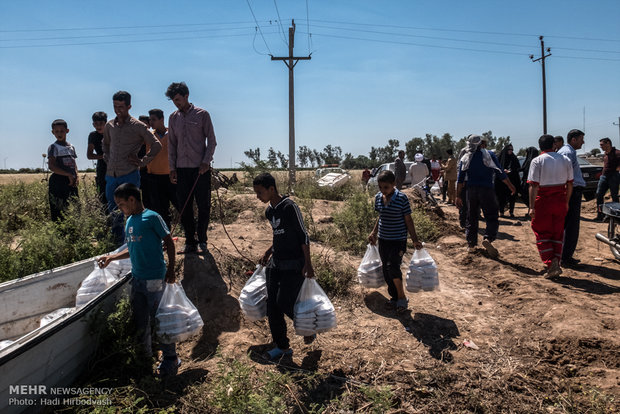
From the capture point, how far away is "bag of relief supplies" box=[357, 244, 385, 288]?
479cm

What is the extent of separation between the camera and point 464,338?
4172mm

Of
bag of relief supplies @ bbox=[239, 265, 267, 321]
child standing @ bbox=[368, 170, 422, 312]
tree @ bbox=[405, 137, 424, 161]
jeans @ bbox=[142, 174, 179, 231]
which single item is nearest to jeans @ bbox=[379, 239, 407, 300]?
child standing @ bbox=[368, 170, 422, 312]

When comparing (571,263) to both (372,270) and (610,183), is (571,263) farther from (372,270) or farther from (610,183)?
(610,183)

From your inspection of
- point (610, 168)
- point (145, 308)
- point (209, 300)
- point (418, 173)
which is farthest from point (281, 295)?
point (418, 173)

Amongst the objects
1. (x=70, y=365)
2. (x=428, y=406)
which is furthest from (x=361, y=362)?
(x=70, y=365)

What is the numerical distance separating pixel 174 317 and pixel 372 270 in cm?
225

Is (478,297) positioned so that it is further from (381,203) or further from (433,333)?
(381,203)

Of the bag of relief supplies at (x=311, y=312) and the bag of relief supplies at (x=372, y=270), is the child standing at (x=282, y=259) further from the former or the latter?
the bag of relief supplies at (x=372, y=270)

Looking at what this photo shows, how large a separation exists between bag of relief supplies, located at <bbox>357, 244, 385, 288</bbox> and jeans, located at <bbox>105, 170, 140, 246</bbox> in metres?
2.79

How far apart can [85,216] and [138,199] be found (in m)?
2.16

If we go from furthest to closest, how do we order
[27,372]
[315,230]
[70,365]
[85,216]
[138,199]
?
1. [315,230]
2. [85,216]
3. [138,199]
4. [70,365]
5. [27,372]

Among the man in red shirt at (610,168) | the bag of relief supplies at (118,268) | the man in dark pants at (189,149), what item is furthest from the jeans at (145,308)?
the man in red shirt at (610,168)

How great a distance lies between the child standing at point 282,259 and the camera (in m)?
3.55

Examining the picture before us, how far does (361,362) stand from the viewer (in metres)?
3.72
